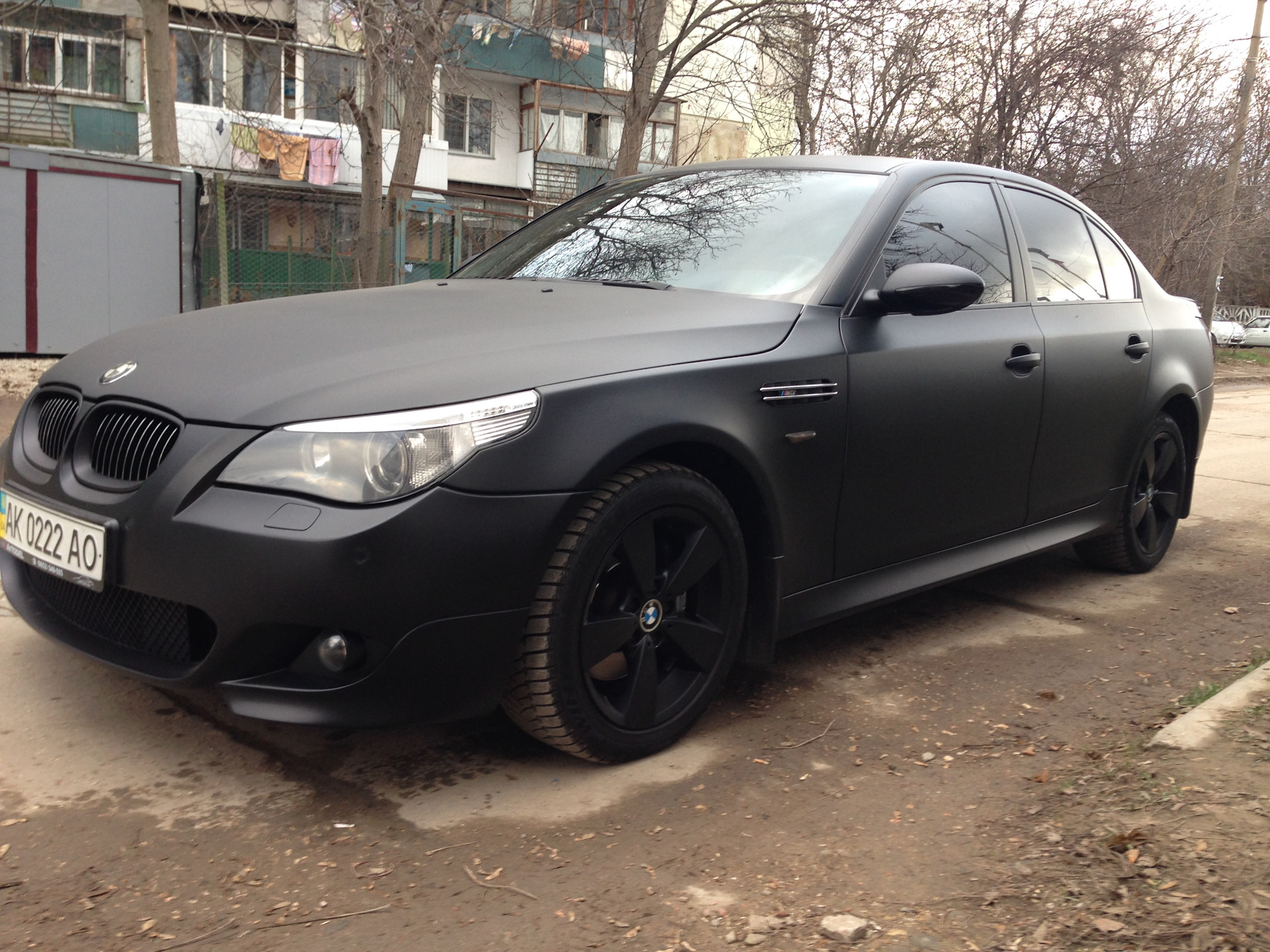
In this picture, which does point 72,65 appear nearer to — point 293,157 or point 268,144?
point 268,144

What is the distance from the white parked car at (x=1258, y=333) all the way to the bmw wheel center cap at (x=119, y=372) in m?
44.5

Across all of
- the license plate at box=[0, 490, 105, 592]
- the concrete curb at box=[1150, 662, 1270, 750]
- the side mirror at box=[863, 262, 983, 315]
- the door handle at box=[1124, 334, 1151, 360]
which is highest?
the side mirror at box=[863, 262, 983, 315]

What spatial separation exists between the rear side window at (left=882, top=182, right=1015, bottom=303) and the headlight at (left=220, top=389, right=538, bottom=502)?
1.64 m

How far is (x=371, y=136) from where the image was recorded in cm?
1266

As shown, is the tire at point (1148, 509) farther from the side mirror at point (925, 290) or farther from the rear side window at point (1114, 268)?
the side mirror at point (925, 290)

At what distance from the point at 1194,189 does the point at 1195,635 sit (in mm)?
18650

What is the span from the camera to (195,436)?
2.54 m

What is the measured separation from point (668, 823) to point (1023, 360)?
2153 millimetres

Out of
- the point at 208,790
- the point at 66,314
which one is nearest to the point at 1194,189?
the point at 66,314

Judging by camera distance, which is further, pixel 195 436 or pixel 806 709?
pixel 806 709

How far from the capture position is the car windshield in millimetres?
3477

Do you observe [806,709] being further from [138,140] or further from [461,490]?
[138,140]

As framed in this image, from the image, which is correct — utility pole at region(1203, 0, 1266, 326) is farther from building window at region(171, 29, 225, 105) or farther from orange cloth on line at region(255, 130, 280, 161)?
building window at region(171, 29, 225, 105)

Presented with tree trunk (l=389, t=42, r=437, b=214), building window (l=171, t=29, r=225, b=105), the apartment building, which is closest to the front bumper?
the apartment building
